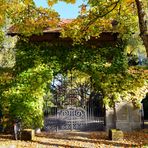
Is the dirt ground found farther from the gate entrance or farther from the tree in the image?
the tree

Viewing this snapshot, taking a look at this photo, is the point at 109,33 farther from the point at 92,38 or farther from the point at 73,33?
the point at 73,33

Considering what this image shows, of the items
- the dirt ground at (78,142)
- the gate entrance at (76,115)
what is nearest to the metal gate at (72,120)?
the gate entrance at (76,115)

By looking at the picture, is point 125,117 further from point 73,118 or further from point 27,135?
point 27,135

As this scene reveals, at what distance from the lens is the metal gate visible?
67.6 feet

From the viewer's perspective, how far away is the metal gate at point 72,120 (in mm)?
20594

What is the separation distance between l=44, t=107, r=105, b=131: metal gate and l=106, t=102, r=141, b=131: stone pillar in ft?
3.18

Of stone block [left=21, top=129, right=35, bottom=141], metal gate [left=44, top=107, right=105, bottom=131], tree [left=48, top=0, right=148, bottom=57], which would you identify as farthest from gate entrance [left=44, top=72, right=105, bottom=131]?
tree [left=48, top=0, right=148, bottom=57]

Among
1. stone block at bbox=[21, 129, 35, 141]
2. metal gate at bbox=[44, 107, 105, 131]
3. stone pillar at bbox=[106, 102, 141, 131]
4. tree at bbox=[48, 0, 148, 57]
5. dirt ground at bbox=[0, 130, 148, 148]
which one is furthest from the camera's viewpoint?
metal gate at bbox=[44, 107, 105, 131]

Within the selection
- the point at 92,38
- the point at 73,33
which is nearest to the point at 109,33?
the point at 92,38

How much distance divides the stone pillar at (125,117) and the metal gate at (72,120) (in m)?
0.97

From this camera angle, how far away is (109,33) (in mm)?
21531

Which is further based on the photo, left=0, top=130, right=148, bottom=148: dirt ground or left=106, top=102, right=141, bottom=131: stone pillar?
left=106, top=102, right=141, bottom=131: stone pillar

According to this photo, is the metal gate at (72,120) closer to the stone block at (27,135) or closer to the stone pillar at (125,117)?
the stone pillar at (125,117)

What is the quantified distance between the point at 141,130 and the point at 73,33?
24.2 feet
